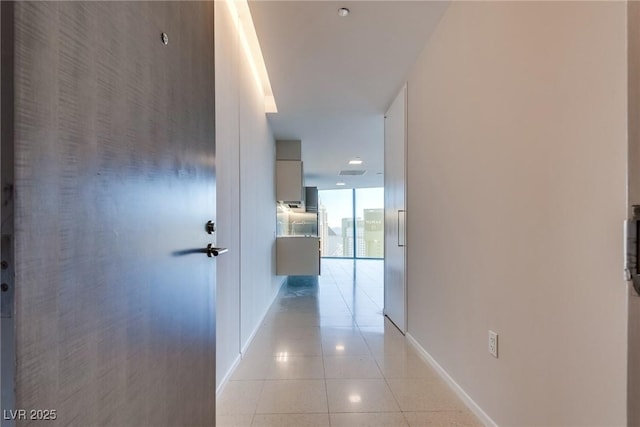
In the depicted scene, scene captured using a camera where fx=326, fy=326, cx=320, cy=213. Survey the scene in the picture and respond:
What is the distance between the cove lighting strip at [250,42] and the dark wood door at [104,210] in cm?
145

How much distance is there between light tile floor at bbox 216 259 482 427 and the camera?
179 centimetres

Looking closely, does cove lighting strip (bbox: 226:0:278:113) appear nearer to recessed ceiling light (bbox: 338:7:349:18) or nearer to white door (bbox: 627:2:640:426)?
recessed ceiling light (bbox: 338:7:349:18)

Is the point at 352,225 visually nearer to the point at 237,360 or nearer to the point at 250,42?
the point at 250,42

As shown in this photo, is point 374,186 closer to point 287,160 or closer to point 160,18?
point 287,160

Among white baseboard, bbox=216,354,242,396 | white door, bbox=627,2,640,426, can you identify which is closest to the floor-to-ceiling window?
white baseboard, bbox=216,354,242,396

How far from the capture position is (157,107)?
91 centimetres

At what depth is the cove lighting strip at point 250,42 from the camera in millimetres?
2340

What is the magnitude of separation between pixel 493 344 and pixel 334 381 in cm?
108

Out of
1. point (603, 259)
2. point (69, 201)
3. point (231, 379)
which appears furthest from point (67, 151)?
point (231, 379)

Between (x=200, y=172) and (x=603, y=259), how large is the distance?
1397 millimetres

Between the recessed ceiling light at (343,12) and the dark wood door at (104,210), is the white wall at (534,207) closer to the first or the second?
the recessed ceiling light at (343,12)

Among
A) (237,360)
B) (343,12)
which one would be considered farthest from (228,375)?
(343,12)

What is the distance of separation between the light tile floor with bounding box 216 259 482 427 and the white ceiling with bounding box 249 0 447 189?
2.45m

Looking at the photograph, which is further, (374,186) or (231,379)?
(374,186)
